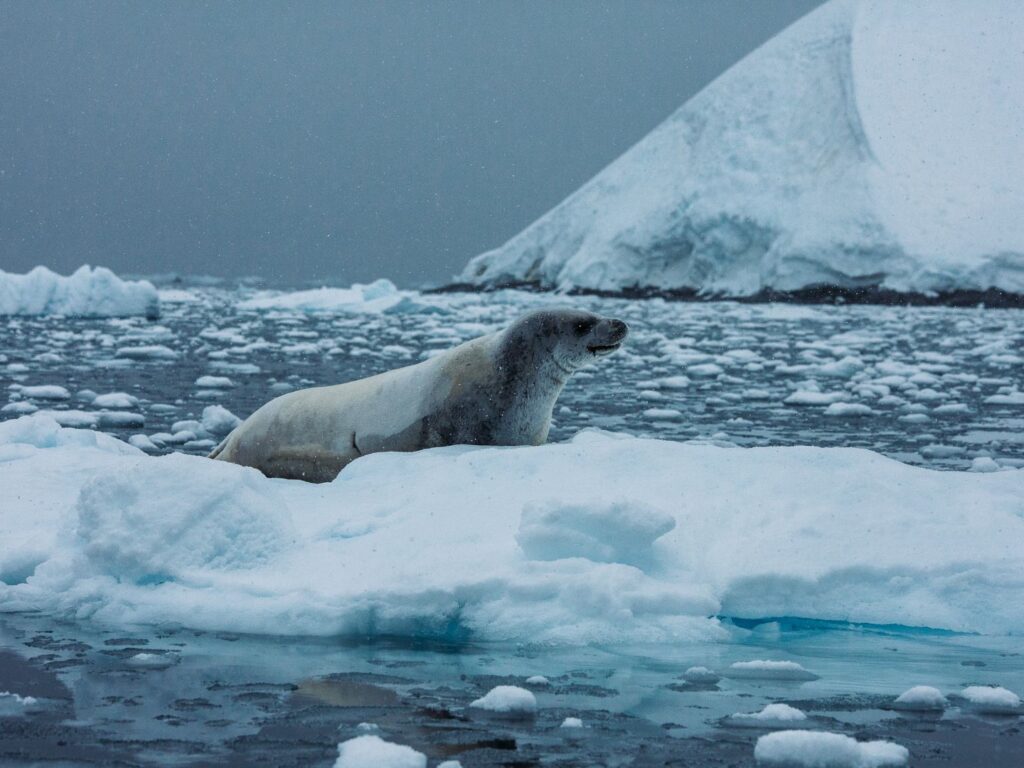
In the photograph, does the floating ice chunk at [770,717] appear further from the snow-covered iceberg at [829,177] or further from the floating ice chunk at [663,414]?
A: the snow-covered iceberg at [829,177]

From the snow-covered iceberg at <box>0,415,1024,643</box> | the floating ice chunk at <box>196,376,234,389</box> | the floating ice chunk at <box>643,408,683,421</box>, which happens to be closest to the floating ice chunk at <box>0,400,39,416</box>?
the floating ice chunk at <box>196,376,234,389</box>

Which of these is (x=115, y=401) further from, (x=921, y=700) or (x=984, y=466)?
(x=921, y=700)

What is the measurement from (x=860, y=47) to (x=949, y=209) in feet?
29.1

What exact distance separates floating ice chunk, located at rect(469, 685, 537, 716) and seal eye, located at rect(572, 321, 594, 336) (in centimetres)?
286

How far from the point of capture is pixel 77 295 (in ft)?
67.7

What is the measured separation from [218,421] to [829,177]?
3035cm

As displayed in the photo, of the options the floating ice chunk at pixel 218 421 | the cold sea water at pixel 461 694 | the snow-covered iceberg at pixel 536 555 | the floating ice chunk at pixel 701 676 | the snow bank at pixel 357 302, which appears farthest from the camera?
the snow bank at pixel 357 302

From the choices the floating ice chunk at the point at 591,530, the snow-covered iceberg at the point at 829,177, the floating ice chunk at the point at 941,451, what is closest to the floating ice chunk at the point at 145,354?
the floating ice chunk at the point at 941,451

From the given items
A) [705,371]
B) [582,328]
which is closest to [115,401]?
[582,328]

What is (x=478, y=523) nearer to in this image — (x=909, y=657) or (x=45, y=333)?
(x=909, y=657)

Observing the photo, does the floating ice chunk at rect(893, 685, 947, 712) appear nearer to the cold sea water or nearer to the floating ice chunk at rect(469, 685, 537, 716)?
the cold sea water

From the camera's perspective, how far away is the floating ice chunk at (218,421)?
644cm

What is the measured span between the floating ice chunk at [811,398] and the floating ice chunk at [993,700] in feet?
19.1

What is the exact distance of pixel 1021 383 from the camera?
9422 mm
